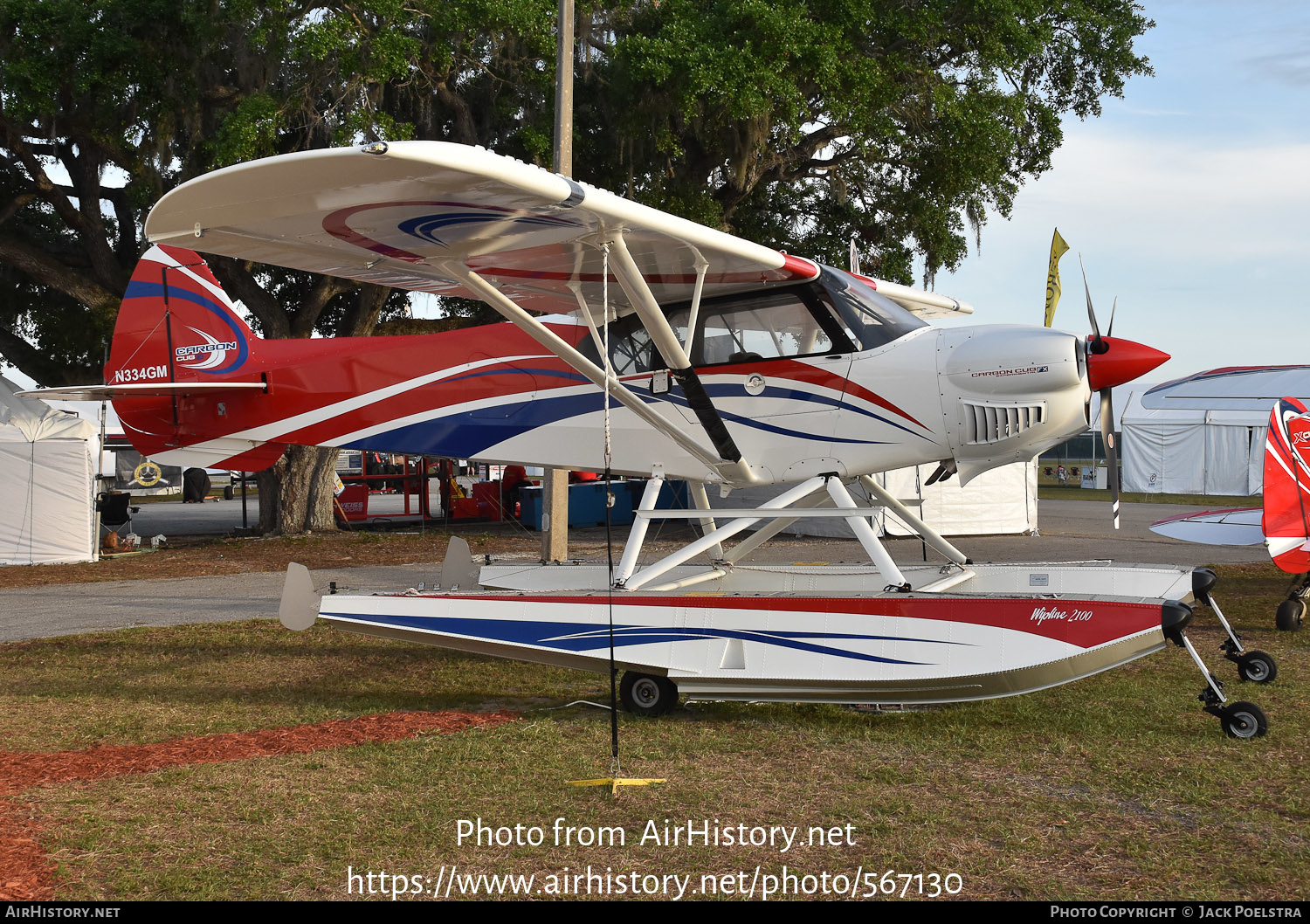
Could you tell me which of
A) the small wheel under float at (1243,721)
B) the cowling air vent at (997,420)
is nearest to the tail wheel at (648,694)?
the cowling air vent at (997,420)

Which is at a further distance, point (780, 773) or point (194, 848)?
point (780, 773)

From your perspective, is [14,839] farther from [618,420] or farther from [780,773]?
[618,420]

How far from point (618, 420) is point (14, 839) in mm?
4681

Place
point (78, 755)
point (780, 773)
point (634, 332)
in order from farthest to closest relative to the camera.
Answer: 1. point (634, 332)
2. point (78, 755)
3. point (780, 773)

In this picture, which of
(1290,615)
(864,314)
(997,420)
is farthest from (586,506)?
(997,420)

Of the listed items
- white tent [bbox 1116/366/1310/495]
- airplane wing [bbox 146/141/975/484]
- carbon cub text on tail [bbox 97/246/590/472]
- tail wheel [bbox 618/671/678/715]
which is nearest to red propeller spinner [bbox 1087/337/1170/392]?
airplane wing [bbox 146/141/975/484]

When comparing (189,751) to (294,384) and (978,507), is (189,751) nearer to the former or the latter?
(294,384)

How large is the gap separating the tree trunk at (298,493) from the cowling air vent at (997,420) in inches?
573

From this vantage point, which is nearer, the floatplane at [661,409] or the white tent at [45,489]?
the floatplane at [661,409]

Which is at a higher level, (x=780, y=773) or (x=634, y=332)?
(x=634, y=332)

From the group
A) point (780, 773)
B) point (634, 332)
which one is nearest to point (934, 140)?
point (634, 332)

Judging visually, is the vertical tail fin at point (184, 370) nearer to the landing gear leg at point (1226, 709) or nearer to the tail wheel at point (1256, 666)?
the landing gear leg at point (1226, 709)

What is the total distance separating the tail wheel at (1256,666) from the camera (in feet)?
22.4

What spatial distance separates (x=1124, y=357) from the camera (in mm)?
6430
